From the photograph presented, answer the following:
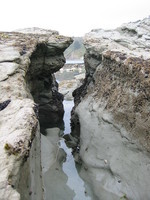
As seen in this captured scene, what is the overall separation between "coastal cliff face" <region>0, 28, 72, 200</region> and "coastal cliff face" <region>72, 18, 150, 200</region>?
9.76 ft

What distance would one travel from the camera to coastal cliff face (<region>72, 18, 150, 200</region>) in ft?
32.4

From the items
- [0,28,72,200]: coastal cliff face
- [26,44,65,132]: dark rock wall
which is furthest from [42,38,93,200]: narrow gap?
[0,28,72,200]: coastal cliff face

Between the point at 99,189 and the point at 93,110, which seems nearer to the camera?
the point at 99,189

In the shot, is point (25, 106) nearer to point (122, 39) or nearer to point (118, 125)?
point (118, 125)

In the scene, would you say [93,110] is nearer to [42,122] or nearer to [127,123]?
[127,123]

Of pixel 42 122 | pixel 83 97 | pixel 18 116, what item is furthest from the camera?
pixel 42 122

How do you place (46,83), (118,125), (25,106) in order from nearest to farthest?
(25,106) → (118,125) → (46,83)

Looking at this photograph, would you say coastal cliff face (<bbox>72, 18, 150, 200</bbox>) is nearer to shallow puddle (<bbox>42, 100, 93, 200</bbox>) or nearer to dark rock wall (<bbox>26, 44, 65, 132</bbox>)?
shallow puddle (<bbox>42, 100, 93, 200</bbox>)

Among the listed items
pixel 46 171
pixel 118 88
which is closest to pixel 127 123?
pixel 118 88

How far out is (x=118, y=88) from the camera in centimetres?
1216

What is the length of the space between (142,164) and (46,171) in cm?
417

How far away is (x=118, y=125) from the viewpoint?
443 inches

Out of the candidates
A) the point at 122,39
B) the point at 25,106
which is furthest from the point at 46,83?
the point at 25,106

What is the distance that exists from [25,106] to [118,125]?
17.9 ft
